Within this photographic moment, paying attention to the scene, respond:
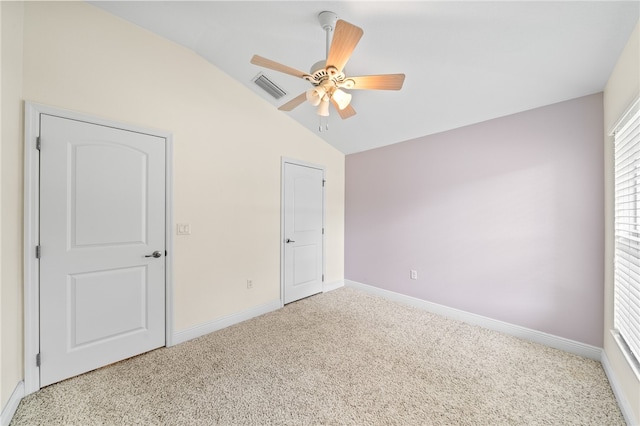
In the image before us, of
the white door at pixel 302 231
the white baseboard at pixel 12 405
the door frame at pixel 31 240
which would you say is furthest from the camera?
the white door at pixel 302 231

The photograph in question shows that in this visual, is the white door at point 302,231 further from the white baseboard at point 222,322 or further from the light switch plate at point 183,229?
the light switch plate at point 183,229

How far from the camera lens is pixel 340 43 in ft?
4.76

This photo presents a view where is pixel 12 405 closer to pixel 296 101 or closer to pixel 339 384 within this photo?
pixel 339 384

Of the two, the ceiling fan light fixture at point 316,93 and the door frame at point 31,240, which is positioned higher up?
the ceiling fan light fixture at point 316,93

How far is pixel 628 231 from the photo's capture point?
165cm

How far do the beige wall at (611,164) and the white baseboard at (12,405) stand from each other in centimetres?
367

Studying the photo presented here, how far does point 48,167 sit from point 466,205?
383cm

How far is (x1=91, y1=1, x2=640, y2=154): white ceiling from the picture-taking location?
5.06 ft

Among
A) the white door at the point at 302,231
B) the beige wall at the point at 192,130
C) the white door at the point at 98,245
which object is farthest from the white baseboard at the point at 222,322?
the white door at the point at 302,231

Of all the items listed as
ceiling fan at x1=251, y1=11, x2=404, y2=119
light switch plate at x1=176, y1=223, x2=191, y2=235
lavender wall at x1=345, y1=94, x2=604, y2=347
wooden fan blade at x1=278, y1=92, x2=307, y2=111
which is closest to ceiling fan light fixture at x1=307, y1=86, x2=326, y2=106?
ceiling fan at x1=251, y1=11, x2=404, y2=119

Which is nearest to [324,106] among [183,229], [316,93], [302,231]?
[316,93]

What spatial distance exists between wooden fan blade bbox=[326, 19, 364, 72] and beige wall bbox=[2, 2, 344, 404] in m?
1.59

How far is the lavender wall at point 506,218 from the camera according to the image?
216 cm

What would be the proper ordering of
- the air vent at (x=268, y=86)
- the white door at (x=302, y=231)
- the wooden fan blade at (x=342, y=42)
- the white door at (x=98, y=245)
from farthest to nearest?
the white door at (x=302, y=231) < the air vent at (x=268, y=86) < the white door at (x=98, y=245) < the wooden fan blade at (x=342, y=42)
